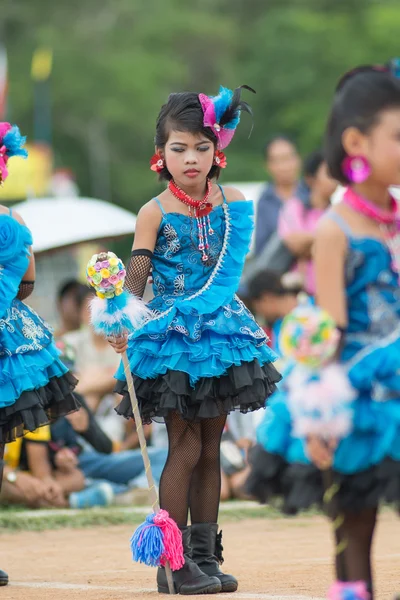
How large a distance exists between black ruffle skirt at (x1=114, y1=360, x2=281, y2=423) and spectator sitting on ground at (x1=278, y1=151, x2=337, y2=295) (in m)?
4.59

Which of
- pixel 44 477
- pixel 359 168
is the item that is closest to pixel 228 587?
pixel 359 168

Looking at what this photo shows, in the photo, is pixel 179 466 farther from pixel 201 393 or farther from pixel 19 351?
pixel 19 351

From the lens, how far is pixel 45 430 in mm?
9898

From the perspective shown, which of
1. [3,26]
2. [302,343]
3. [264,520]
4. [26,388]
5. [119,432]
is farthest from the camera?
[3,26]

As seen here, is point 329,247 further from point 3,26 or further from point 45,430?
point 3,26

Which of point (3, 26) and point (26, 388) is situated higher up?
point (3, 26)

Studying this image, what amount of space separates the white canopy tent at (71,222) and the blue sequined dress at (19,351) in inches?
236

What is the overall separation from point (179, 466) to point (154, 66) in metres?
47.1

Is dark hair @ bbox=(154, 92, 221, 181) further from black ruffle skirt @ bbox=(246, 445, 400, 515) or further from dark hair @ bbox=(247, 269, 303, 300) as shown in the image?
dark hair @ bbox=(247, 269, 303, 300)

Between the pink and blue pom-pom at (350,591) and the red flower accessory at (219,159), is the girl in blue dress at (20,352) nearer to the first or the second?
the red flower accessory at (219,159)

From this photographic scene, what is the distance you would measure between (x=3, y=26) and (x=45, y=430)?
159 feet

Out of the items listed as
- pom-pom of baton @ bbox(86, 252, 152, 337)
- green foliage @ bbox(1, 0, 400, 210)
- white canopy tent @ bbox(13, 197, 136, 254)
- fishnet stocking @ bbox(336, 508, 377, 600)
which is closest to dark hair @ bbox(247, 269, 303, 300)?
white canopy tent @ bbox(13, 197, 136, 254)

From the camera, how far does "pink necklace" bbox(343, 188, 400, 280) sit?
187 inches

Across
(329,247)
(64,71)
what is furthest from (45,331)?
(64,71)
